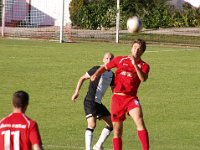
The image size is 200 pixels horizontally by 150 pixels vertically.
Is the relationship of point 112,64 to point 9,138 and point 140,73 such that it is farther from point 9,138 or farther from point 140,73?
point 9,138

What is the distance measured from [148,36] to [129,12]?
3.68 m

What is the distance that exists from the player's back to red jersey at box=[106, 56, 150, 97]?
197 inches

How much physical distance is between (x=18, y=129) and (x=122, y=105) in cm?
511

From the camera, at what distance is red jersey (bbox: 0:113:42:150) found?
8930 millimetres

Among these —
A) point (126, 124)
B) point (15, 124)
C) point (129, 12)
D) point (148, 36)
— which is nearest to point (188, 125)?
point (126, 124)

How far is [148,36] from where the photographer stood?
157 feet

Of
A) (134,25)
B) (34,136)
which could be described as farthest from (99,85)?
(34,136)

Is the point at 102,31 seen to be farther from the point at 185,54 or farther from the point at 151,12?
the point at 185,54

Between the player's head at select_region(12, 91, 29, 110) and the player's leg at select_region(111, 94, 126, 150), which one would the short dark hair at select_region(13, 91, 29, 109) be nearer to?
the player's head at select_region(12, 91, 29, 110)

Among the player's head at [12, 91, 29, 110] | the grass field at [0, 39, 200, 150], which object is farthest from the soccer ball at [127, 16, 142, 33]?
the player's head at [12, 91, 29, 110]

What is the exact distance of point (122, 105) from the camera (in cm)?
1391

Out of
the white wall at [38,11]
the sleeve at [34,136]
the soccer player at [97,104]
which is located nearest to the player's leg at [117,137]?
the soccer player at [97,104]

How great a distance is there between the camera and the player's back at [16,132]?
895cm

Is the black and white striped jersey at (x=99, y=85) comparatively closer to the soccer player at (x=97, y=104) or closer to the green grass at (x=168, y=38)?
the soccer player at (x=97, y=104)
